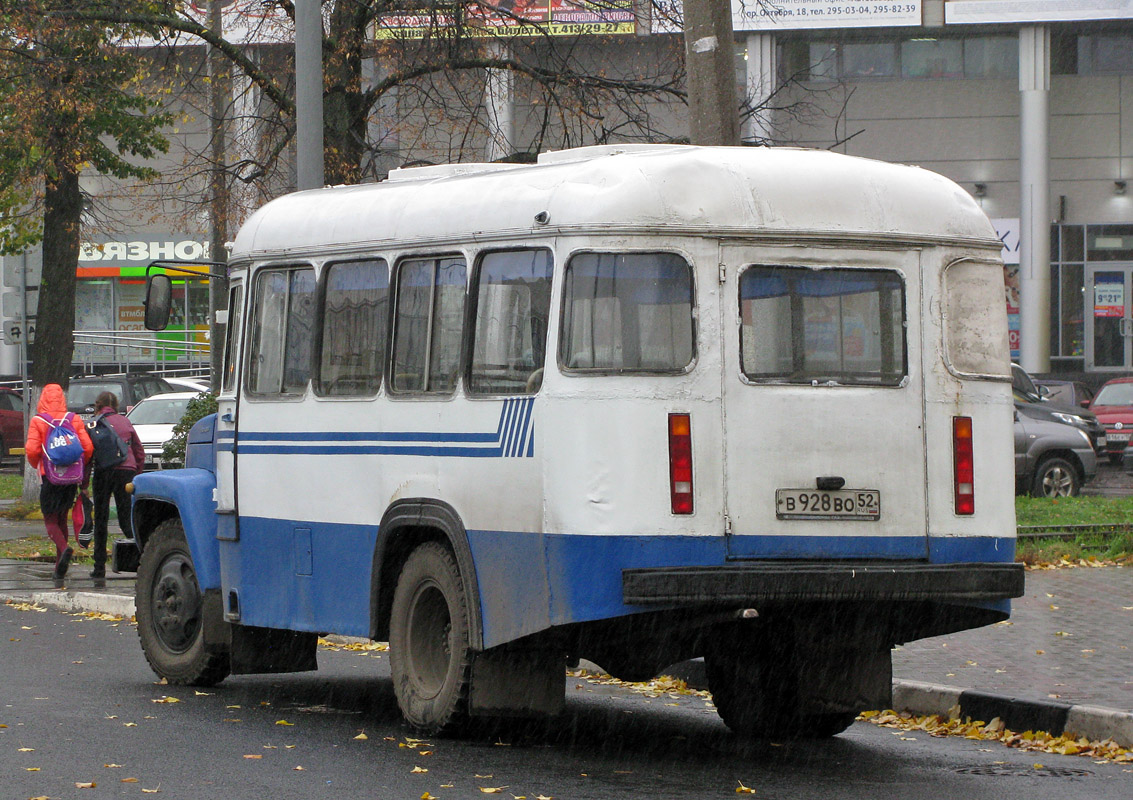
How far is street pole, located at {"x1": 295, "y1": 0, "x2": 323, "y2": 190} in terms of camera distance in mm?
14141

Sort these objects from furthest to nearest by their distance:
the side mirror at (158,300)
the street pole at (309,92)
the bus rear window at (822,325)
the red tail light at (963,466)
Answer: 1. the street pole at (309,92)
2. the side mirror at (158,300)
3. the red tail light at (963,466)
4. the bus rear window at (822,325)

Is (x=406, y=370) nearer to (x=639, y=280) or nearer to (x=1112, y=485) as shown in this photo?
(x=639, y=280)

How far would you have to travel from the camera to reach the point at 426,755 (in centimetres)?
811

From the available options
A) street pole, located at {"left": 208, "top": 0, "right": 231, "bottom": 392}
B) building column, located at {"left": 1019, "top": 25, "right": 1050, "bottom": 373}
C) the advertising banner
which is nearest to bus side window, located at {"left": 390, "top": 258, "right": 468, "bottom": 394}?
the advertising banner

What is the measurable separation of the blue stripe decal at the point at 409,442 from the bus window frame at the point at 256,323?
198 millimetres

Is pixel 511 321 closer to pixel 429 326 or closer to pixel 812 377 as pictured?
pixel 429 326

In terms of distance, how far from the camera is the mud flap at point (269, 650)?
33.9 feet

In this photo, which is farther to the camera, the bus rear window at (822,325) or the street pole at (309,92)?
the street pole at (309,92)

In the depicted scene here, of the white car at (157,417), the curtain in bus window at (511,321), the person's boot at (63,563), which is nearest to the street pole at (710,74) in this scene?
the curtain in bus window at (511,321)

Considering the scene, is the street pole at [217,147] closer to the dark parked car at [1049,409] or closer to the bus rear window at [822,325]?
the dark parked car at [1049,409]

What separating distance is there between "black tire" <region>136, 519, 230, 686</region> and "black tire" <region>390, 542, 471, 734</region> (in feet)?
7.03

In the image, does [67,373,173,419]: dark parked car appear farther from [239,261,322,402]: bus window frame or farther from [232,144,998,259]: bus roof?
[232,144,998,259]: bus roof

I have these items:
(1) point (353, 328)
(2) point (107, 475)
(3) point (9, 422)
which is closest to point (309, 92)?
(2) point (107, 475)

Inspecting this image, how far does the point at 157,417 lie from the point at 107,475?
11.3 meters
